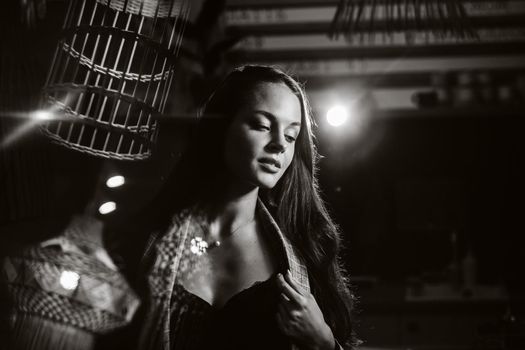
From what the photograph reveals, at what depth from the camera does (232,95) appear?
37.2 inches

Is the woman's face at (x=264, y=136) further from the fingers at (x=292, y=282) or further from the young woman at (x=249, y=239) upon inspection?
the fingers at (x=292, y=282)

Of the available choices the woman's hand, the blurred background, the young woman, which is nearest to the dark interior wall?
the blurred background

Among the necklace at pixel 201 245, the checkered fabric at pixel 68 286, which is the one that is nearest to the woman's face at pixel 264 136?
the necklace at pixel 201 245

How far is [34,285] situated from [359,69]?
1.50m

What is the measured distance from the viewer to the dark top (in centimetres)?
80

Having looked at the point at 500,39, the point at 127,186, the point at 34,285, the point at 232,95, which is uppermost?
the point at 500,39

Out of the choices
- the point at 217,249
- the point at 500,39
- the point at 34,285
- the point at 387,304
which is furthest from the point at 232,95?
the point at 500,39

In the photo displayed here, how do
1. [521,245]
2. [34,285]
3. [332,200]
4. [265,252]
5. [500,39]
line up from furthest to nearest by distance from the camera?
[500,39]
[521,245]
[332,200]
[265,252]
[34,285]

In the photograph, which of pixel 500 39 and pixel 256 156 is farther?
pixel 500 39

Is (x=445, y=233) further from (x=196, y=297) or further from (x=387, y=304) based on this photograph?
(x=196, y=297)

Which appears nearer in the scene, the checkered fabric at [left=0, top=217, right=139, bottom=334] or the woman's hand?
the checkered fabric at [left=0, top=217, right=139, bottom=334]

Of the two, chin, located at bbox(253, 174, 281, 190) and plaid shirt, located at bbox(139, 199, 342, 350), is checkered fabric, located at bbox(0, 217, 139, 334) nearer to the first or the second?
plaid shirt, located at bbox(139, 199, 342, 350)

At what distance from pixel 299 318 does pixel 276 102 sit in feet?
1.09

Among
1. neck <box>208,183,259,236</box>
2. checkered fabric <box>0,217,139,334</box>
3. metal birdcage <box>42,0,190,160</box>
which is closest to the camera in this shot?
checkered fabric <box>0,217,139,334</box>
